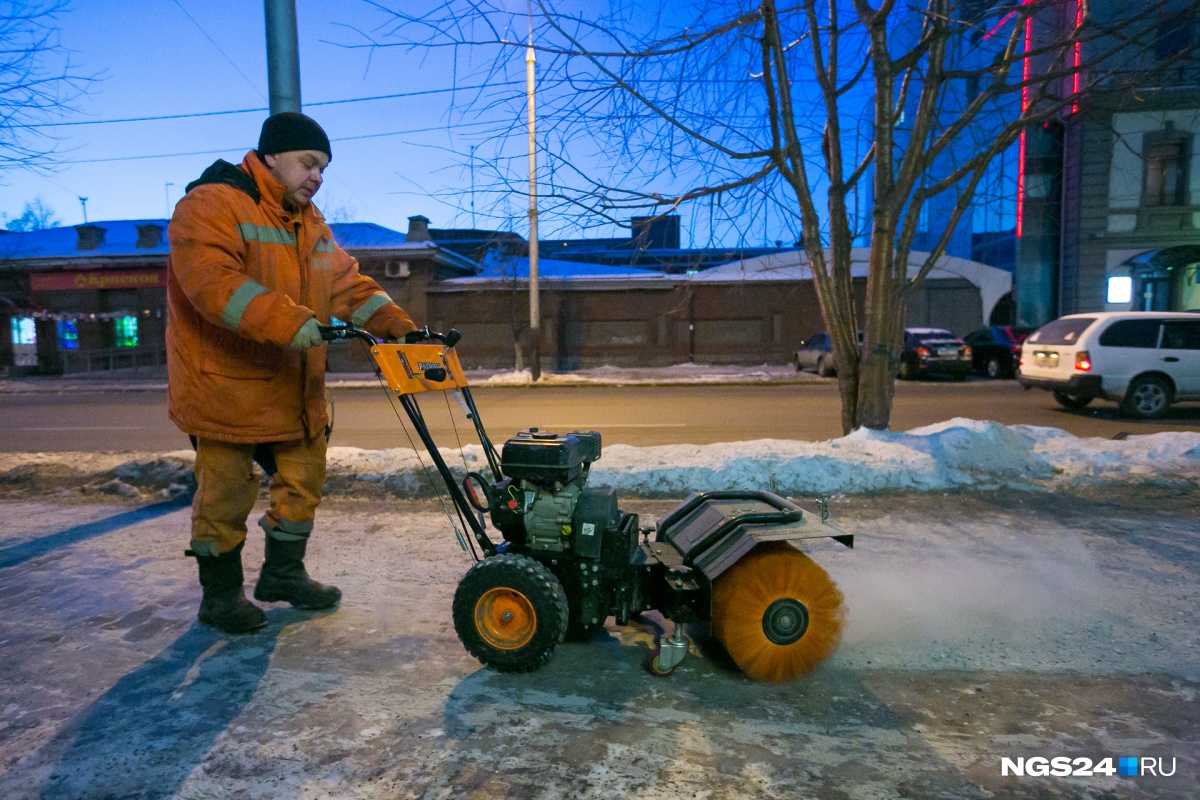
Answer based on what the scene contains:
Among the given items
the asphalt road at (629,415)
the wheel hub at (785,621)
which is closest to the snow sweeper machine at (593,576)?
the wheel hub at (785,621)

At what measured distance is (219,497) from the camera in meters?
3.04

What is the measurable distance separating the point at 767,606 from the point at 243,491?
224 cm

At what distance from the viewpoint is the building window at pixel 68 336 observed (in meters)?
27.5

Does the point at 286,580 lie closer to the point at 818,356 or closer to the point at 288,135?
the point at 288,135

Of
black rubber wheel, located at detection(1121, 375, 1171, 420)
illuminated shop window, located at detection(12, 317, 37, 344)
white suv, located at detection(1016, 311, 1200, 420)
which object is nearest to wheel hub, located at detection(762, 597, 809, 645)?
white suv, located at detection(1016, 311, 1200, 420)

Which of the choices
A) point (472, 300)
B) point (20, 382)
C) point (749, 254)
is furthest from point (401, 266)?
point (749, 254)

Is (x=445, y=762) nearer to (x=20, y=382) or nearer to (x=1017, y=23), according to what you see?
(x=1017, y=23)

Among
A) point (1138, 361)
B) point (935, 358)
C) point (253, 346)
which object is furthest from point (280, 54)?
point (935, 358)

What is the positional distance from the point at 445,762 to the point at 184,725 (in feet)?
3.09

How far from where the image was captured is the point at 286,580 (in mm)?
3371

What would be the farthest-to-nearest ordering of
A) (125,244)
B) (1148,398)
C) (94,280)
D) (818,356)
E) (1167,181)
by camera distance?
(125,244) < (94,280) < (1167,181) < (818,356) < (1148,398)

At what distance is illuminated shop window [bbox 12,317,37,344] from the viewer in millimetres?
27578

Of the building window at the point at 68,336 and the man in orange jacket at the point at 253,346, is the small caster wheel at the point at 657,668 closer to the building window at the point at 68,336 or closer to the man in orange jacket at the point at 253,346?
the man in orange jacket at the point at 253,346

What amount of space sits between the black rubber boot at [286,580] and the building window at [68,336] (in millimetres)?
30414
